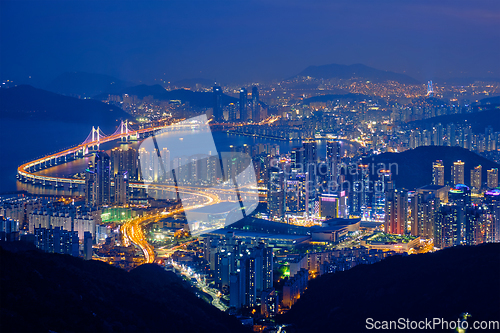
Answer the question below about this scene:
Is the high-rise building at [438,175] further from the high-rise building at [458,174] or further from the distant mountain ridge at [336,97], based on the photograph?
the distant mountain ridge at [336,97]

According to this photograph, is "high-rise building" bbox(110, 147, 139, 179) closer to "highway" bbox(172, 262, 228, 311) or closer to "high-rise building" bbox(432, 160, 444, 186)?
"high-rise building" bbox(432, 160, 444, 186)

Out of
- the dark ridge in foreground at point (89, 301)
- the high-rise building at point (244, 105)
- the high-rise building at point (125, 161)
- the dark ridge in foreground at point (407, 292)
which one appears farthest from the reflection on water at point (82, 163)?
the dark ridge in foreground at point (407, 292)

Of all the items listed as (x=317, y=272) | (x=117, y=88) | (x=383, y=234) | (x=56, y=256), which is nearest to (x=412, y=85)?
(x=117, y=88)

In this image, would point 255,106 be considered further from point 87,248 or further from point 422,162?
point 87,248

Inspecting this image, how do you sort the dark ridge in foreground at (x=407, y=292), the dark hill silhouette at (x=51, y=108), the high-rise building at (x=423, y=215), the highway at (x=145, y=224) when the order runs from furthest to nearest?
the dark hill silhouette at (x=51, y=108)
the high-rise building at (x=423, y=215)
the highway at (x=145, y=224)
the dark ridge in foreground at (x=407, y=292)

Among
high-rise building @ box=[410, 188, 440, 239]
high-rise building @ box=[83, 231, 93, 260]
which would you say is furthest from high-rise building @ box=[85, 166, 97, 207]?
high-rise building @ box=[410, 188, 440, 239]

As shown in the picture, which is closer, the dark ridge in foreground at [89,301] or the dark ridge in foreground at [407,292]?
the dark ridge in foreground at [89,301]
